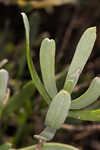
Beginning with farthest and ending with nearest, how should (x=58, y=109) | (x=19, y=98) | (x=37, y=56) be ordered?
(x=37, y=56) → (x=19, y=98) → (x=58, y=109)

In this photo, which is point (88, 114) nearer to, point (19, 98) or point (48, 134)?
point (48, 134)

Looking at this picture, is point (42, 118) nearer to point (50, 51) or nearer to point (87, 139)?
point (87, 139)

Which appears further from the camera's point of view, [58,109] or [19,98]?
[19,98]

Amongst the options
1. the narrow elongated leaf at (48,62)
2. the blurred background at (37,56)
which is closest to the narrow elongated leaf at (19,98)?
the blurred background at (37,56)

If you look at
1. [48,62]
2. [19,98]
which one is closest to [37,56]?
[19,98]

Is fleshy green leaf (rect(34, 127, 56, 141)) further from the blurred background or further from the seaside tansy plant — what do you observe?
the blurred background

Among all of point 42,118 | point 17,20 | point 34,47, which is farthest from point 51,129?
point 17,20

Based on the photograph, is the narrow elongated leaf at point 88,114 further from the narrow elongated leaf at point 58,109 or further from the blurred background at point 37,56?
the blurred background at point 37,56

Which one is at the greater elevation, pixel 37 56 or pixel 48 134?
pixel 37 56
